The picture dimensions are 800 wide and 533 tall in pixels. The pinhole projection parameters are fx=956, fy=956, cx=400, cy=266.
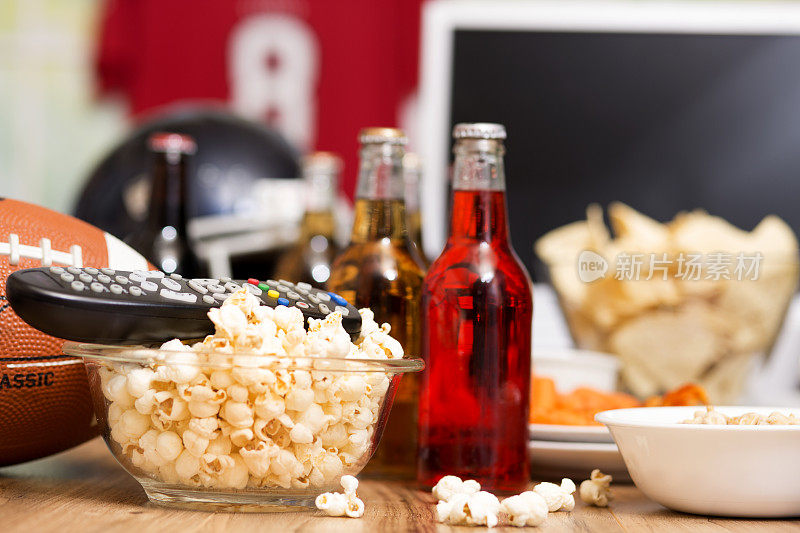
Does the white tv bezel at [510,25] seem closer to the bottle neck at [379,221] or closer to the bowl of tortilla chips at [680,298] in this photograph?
the bowl of tortilla chips at [680,298]

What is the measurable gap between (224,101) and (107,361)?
2.29m

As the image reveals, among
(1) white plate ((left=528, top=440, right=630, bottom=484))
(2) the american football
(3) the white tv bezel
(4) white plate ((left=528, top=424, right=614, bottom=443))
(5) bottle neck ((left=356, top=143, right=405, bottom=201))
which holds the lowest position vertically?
(1) white plate ((left=528, top=440, right=630, bottom=484))

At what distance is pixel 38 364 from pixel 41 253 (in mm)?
95

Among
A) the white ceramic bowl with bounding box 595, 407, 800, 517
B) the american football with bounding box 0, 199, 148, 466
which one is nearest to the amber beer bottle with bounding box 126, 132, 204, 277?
the american football with bounding box 0, 199, 148, 466

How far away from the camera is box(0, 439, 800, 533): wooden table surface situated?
2.11ft

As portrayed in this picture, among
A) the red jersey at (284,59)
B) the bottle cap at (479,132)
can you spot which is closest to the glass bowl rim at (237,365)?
the bottle cap at (479,132)

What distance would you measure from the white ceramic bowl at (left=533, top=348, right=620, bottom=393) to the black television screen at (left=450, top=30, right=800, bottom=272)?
0.35 m

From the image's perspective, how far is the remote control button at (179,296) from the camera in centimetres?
69

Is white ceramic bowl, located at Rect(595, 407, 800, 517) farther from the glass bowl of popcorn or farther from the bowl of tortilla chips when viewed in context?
the bowl of tortilla chips

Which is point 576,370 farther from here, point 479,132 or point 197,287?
point 197,287

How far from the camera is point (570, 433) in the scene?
0.86 metres

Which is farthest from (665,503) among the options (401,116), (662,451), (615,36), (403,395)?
(401,116)

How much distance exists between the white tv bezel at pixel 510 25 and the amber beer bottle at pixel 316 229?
15 cm

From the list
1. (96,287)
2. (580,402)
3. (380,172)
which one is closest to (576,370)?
(580,402)
